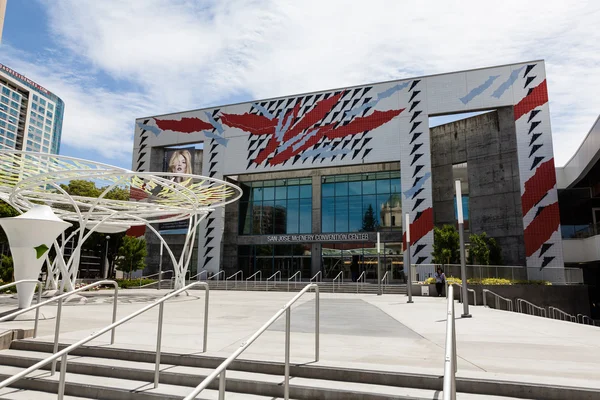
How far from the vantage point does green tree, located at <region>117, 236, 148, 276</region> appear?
1365 inches

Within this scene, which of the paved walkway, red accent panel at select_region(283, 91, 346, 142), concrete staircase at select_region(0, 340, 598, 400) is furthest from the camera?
red accent panel at select_region(283, 91, 346, 142)

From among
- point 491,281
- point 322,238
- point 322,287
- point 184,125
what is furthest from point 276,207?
point 491,281

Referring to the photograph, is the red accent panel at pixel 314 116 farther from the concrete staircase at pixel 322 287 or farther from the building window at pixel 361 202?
the concrete staircase at pixel 322 287

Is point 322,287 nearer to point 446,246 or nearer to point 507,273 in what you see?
point 446,246

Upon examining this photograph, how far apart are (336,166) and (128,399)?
102 feet

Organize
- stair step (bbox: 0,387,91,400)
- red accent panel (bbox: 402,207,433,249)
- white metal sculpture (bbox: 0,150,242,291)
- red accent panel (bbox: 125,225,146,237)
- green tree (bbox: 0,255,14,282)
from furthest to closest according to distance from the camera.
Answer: red accent panel (bbox: 125,225,146,237), red accent panel (bbox: 402,207,433,249), green tree (bbox: 0,255,14,282), white metal sculpture (bbox: 0,150,242,291), stair step (bbox: 0,387,91,400)

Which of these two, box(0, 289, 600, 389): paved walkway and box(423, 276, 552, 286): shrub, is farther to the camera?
box(423, 276, 552, 286): shrub

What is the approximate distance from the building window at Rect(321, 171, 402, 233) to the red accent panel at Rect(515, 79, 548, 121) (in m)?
10.2

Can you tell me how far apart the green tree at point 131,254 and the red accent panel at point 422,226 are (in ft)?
73.7

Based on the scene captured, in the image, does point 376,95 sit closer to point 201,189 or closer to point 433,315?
point 201,189

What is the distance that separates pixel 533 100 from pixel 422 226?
12083mm

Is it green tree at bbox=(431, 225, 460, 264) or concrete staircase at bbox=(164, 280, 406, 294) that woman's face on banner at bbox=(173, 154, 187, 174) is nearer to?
concrete staircase at bbox=(164, 280, 406, 294)

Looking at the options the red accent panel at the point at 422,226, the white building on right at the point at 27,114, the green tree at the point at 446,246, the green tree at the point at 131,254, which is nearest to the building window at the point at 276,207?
the green tree at the point at 131,254

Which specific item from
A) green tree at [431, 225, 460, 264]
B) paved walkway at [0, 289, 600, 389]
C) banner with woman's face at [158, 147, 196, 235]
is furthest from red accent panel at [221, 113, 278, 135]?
paved walkway at [0, 289, 600, 389]
